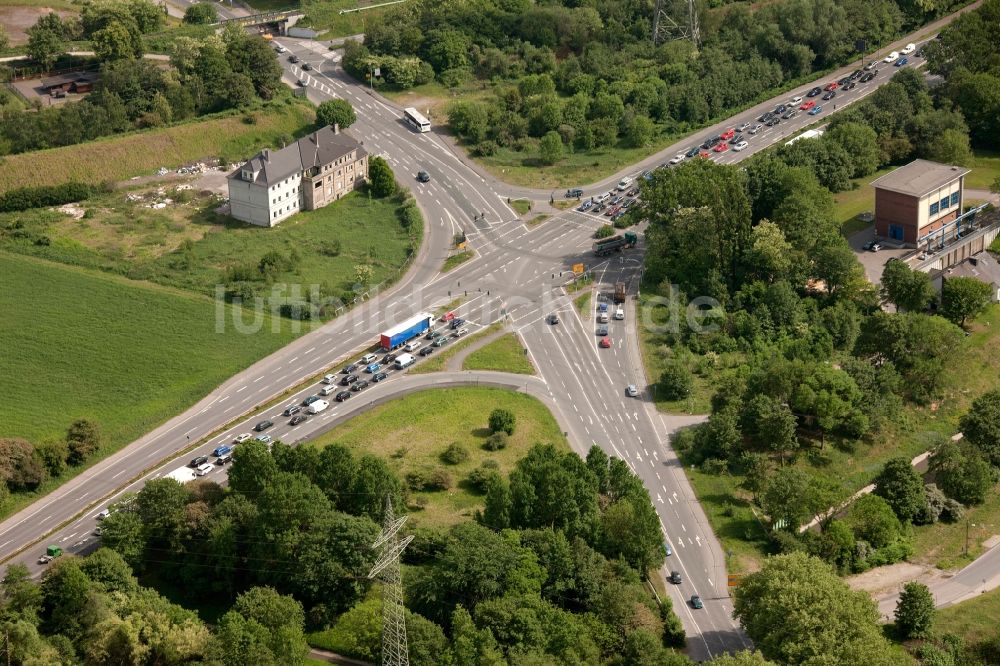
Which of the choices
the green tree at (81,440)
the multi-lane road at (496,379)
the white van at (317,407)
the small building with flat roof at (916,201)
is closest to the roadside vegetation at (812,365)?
the multi-lane road at (496,379)

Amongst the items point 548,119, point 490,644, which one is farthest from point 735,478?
point 548,119

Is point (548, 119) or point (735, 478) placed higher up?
point (548, 119)

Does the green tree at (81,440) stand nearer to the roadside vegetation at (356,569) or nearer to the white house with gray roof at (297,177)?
the roadside vegetation at (356,569)

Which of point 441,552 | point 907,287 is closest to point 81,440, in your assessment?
point 441,552

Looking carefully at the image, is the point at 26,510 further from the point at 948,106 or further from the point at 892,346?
the point at 948,106

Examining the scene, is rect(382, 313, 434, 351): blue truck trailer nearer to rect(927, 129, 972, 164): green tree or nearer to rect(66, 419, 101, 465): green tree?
rect(66, 419, 101, 465): green tree

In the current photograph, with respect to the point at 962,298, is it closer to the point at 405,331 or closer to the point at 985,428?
the point at 985,428

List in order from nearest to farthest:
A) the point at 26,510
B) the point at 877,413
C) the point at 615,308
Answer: the point at 26,510 → the point at 877,413 → the point at 615,308
